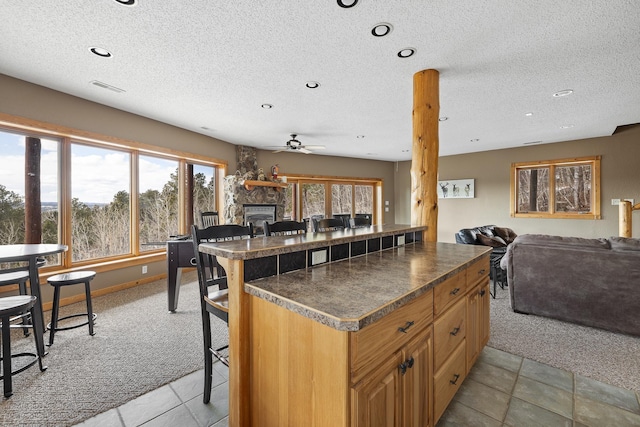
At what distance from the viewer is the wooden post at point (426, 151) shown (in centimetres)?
265

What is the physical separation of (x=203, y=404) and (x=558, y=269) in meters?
3.37

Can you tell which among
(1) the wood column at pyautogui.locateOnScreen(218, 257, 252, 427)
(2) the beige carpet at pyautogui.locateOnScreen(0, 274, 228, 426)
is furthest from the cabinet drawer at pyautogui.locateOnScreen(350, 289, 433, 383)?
(2) the beige carpet at pyautogui.locateOnScreen(0, 274, 228, 426)

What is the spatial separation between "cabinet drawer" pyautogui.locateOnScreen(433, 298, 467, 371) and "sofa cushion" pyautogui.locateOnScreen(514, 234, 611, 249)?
191 centimetres

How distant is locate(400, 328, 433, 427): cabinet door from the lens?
3.71ft

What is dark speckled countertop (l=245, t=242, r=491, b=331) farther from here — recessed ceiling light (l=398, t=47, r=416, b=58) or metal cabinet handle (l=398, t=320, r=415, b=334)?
recessed ceiling light (l=398, t=47, r=416, b=58)

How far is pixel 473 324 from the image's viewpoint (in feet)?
6.11

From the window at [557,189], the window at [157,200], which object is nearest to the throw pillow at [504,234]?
the window at [557,189]

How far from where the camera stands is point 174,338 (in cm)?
255

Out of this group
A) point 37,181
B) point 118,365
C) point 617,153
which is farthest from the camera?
point 617,153

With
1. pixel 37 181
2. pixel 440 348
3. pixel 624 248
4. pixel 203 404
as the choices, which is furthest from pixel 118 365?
pixel 624 248

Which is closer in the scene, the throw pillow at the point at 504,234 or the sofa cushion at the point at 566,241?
the sofa cushion at the point at 566,241

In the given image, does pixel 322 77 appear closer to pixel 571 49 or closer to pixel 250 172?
pixel 571 49

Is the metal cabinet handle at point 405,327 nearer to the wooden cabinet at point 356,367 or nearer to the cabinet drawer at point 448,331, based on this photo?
the wooden cabinet at point 356,367

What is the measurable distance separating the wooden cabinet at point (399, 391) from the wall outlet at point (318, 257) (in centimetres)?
63
